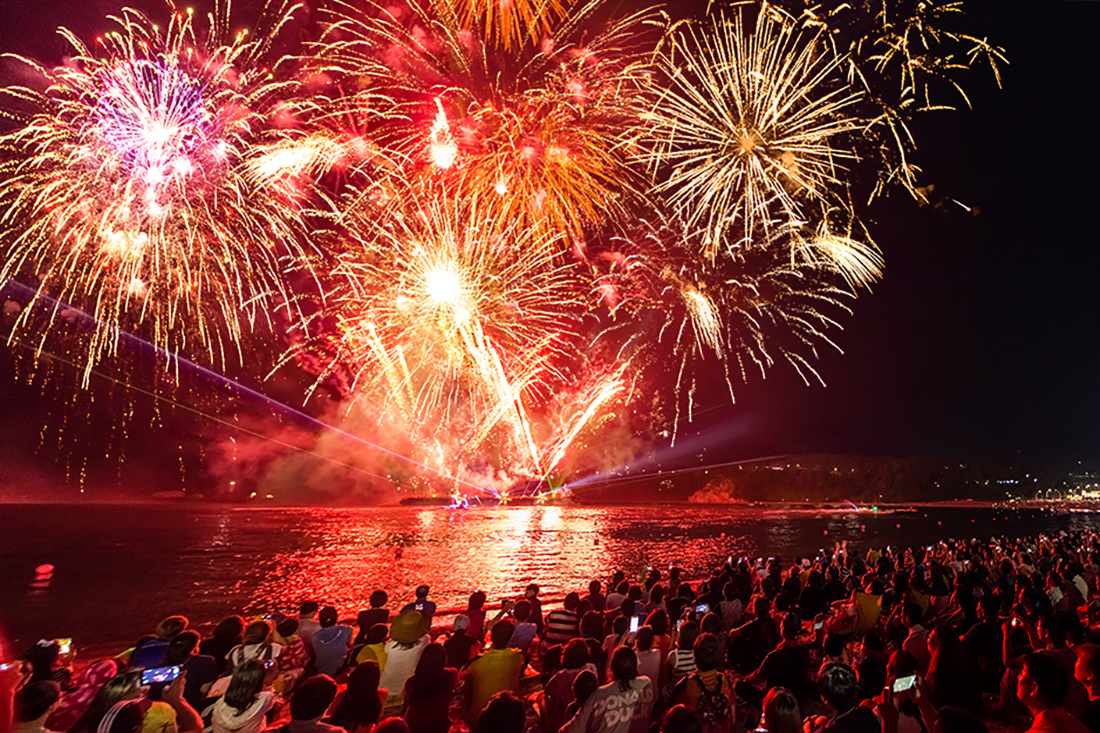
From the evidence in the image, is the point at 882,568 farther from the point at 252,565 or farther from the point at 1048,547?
the point at 252,565

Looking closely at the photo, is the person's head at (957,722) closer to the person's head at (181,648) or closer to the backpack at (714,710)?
the backpack at (714,710)

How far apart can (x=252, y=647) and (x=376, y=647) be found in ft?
5.07

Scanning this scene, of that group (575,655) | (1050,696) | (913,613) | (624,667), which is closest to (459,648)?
(575,655)

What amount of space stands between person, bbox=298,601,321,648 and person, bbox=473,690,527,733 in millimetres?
5424

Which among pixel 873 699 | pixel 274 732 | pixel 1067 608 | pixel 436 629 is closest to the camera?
pixel 274 732

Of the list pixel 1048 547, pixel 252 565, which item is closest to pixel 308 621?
pixel 1048 547

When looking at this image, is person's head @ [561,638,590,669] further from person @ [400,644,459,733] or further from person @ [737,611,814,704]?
person @ [737,611,814,704]

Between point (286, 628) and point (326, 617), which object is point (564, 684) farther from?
point (326, 617)

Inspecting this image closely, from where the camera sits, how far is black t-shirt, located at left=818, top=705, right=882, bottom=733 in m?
4.26

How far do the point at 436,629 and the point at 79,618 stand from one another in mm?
18340

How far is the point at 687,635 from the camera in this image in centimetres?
736

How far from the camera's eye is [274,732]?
163 inches

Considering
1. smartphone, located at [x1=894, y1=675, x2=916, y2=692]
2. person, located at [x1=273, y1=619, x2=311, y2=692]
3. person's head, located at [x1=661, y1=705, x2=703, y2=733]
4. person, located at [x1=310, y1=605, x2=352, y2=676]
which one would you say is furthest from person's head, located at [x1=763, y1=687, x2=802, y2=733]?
person, located at [x1=273, y1=619, x2=311, y2=692]

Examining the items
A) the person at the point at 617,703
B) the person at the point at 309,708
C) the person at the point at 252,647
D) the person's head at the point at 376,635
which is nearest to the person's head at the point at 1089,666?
the person at the point at 617,703
